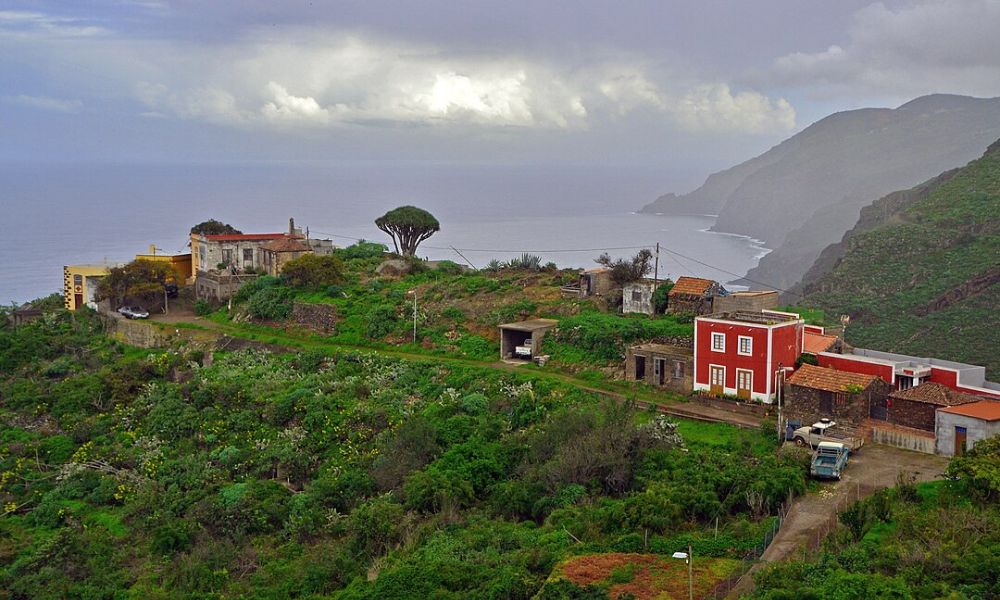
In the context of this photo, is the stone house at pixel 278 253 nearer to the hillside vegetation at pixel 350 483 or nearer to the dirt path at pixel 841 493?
the hillside vegetation at pixel 350 483

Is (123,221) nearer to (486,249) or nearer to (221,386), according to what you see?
(486,249)

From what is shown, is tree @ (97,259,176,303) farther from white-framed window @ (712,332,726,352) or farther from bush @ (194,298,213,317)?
white-framed window @ (712,332,726,352)

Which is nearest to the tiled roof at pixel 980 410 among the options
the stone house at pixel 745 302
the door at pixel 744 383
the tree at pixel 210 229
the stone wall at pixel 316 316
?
the door at pixel 744 383

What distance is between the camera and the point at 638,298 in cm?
3178

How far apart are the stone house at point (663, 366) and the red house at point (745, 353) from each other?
487 mm

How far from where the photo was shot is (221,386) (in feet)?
97.2

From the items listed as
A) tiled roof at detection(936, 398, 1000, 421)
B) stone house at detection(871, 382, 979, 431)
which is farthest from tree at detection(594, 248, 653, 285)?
tiled roof at detection(936, 398, 1000, 421)

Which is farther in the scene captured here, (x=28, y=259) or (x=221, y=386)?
(x=28, y=259)

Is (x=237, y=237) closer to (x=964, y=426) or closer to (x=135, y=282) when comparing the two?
(x=135, y=282)

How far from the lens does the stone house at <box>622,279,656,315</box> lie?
31.5 m

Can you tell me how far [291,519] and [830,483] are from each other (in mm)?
11771

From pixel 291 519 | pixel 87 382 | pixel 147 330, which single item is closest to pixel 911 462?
pixel 291 519

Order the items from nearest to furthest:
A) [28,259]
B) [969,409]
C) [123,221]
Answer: [969,409] → [28,259] → [123,221]

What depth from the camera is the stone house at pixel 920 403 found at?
69.3 feet
